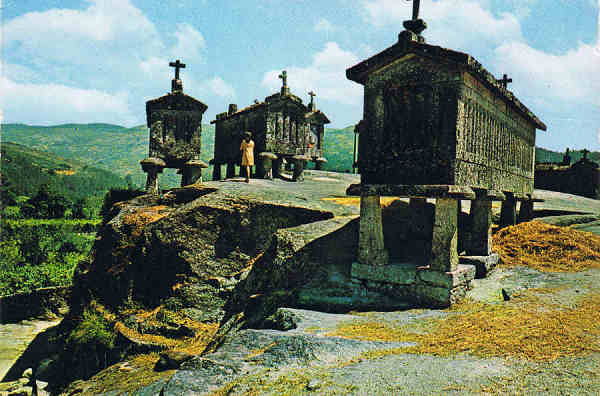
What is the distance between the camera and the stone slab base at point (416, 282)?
718 centimetres

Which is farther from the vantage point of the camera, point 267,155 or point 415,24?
point 267,155

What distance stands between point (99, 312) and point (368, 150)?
8.37 meters

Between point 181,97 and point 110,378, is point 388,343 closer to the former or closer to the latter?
point 110,378

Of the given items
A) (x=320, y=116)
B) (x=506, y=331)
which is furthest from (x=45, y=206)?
(x=506, y=331)

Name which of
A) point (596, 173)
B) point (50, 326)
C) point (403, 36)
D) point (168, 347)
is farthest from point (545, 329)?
point (50, 326)

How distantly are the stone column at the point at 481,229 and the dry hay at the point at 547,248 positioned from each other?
95 centimetres

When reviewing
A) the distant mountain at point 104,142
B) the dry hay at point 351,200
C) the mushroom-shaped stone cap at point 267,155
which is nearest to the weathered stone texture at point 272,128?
the mushroom-shaped stone cap at point 267,155

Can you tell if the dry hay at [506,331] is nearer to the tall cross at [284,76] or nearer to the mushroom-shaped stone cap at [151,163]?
the mushroom-shaped stone cap at [151,163]

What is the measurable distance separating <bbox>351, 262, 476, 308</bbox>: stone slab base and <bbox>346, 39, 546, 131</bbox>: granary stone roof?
3865 mm

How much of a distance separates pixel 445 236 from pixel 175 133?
11.1 m

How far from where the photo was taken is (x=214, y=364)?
5043 millimetres

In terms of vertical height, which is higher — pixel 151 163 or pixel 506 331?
pixel 151 163

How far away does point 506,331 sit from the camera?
5.23 m

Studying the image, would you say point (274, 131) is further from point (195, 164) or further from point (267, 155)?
point (195, 164)
